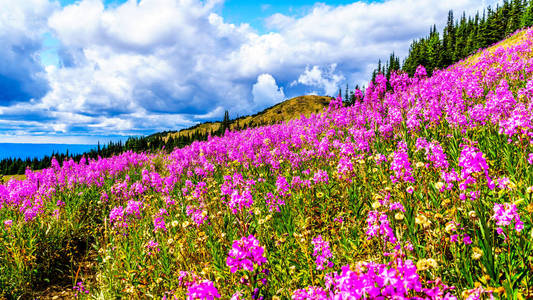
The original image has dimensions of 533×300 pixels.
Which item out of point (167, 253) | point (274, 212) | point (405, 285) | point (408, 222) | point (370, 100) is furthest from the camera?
point (370, 100)

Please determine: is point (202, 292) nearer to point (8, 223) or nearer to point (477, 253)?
point (477, 253)

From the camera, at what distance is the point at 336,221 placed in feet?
16.8

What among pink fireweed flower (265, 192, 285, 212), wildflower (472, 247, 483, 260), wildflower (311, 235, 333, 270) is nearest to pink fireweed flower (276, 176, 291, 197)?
pink fireweed flower (265, 192, 285, 212)

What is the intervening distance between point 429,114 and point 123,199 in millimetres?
10775

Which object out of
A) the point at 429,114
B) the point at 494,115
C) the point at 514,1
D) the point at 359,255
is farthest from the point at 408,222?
the point at 514,1

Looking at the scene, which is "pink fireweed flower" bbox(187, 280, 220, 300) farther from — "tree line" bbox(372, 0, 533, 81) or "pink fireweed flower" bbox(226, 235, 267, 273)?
"tree line" bbox(372, 0, 533, 81)

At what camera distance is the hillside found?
8.66 feet

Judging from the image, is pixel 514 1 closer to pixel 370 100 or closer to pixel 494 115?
pixel 370 100

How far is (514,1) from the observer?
201ft

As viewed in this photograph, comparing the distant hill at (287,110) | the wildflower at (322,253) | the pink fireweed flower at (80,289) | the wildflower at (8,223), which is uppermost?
the distant hill at (287,110)

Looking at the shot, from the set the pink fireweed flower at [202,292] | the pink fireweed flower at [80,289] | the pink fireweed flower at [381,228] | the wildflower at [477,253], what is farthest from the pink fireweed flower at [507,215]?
the pink fireweed flower at [80,289]

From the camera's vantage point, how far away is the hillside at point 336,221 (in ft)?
8.66

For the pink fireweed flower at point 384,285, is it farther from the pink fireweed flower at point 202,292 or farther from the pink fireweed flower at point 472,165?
the pink fireweed flower at point 472,165

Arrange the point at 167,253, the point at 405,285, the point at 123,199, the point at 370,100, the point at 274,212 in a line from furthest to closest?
the point at 370,100
the point at 123,199
the point at 274,212
the point at 167,253
the point at 405,285
